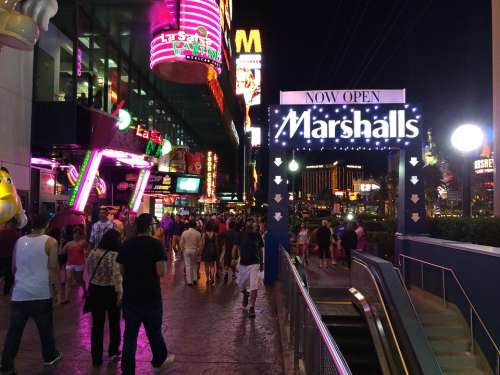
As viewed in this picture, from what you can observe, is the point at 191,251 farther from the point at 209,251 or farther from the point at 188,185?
the point at 188,185

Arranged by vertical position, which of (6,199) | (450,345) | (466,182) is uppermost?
(466,182)

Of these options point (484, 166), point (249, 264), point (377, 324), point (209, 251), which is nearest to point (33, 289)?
point (249, 264)

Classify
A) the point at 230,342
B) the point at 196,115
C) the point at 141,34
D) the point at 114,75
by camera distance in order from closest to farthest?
the point at 230,342, the point at 141,34, the point at 114,75, the point at 196,115

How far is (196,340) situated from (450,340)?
460 centimetres

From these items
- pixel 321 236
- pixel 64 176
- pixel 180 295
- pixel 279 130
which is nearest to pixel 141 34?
pixel 64 176

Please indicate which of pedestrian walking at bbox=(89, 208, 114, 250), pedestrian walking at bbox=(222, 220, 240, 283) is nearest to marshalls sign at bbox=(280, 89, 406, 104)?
pedestrian walking at bbox=(222, 220, 240, 283)

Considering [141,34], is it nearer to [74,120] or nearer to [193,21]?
[193,21]

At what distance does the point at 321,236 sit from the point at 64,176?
9206mm

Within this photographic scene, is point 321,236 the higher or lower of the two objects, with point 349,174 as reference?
lower

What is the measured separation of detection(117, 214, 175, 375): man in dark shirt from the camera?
571 cm

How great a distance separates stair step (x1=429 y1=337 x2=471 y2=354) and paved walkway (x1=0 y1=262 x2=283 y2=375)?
288 centimetres

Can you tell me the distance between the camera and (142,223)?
19.3 ft

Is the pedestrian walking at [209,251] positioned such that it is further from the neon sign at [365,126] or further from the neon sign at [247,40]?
the neon sign at [247,40]

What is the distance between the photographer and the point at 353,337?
419 inches
